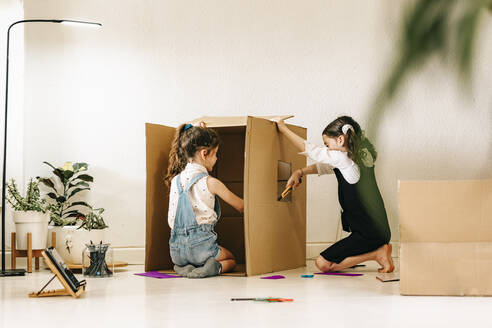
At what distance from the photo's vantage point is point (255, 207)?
2.97 meters

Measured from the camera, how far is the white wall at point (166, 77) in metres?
3.93

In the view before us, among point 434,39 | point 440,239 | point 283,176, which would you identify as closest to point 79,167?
point 283,176

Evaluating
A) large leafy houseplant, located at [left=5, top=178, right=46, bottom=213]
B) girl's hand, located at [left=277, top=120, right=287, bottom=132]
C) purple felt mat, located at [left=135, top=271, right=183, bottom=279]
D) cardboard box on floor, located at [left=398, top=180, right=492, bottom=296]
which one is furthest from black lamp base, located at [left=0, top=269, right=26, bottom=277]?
cardboard box on floor, located at [left=398, top=180, right=492, bottom=296]

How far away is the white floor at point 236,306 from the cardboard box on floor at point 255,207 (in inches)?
13.3

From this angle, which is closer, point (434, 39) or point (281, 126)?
point (434, 39)

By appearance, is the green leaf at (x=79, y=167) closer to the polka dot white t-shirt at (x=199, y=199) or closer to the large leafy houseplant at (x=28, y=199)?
the large leafy houseplant at (x=28, y=199)

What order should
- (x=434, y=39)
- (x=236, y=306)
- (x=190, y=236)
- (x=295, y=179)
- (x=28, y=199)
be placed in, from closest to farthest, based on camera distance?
(x=434, y=39) → (x=236, y=306) → (x=190, y=236) → (x=295, y=179) → (x=28, y=199)

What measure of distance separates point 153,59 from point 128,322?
2591mm

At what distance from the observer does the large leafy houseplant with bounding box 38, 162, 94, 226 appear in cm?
371

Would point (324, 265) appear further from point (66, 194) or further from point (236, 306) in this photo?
point (66, 194)

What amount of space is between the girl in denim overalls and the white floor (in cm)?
23

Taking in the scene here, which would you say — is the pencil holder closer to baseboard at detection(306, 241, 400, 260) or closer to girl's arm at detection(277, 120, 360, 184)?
girl's arm at detection(277, 120, 360, 184)

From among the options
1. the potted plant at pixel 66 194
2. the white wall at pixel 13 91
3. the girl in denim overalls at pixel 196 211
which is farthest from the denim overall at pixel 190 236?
the white wall at pixel 13 91

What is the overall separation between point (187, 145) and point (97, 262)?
0.74 meters
